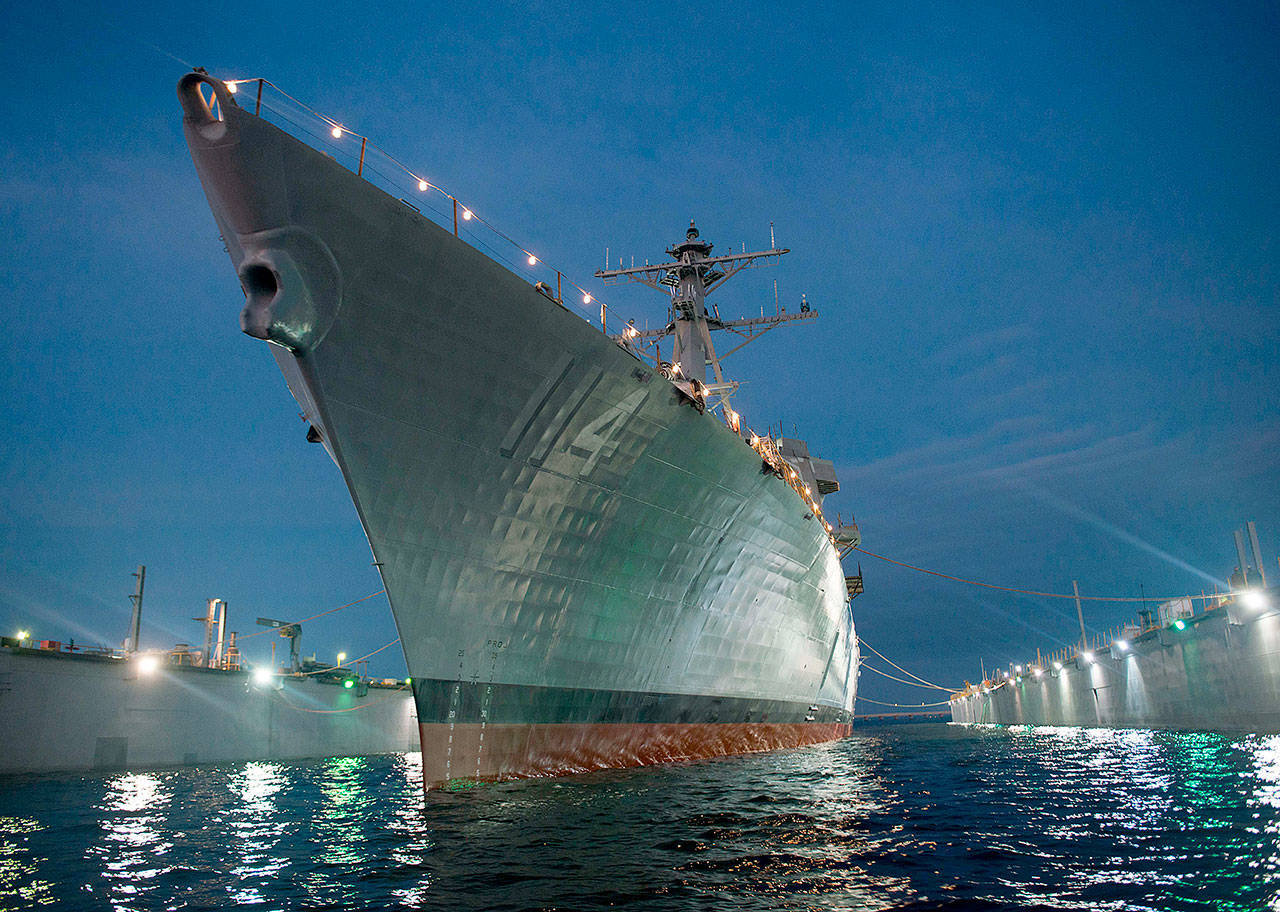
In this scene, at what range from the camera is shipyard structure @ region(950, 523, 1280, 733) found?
858 inches

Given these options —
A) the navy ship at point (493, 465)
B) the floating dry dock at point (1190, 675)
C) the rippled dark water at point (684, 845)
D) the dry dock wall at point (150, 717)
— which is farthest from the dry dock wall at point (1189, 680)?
the dry dock wall at point (150, 717)

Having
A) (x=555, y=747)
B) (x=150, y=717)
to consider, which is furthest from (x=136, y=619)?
(x=555, y=747)

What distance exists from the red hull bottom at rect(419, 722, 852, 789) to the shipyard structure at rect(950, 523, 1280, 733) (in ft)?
53.7

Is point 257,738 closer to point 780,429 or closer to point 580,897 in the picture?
point 780,429

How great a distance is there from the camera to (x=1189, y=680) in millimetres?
27453

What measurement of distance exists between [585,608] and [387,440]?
4.34 m

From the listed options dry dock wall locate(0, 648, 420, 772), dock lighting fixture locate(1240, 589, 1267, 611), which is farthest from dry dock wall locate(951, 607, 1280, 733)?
dry dock wall locate(0, 648, 420, 772)

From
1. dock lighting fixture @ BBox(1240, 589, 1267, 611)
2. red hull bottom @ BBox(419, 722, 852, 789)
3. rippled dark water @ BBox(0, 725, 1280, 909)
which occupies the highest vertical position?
dock lighting fixture @ BBox(1240, 589, 1267, 611)

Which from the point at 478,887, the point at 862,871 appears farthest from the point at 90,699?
the point at 862,871

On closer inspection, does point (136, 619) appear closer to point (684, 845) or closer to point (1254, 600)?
point (684, 845)

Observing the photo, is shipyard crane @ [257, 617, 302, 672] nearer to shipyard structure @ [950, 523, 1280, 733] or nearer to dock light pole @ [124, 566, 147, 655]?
dock light pole @ [124, 566, 147, 655]

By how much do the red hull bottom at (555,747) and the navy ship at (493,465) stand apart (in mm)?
36

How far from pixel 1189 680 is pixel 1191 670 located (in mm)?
514

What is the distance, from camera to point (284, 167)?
8.59 m
